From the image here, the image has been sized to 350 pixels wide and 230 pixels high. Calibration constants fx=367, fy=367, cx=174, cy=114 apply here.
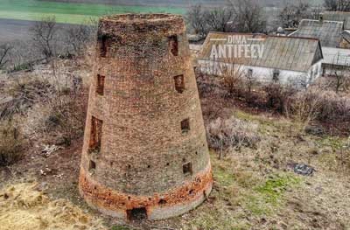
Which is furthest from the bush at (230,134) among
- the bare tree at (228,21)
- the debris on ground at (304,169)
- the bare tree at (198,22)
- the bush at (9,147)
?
the bare tree at (198,22)

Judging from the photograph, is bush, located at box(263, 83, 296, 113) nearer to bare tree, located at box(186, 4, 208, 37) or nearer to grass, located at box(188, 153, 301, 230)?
grass, located at box(188, 153, 301, 230)

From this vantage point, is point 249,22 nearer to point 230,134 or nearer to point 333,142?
point 333,142

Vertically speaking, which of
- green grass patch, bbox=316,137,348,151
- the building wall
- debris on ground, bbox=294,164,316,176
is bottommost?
debris on ground, bbox=294,164,316,176

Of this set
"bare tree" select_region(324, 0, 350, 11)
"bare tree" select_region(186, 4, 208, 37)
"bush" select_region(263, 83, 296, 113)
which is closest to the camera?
"bush" select_region(263, 83, 296, 113)

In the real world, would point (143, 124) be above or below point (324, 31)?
below

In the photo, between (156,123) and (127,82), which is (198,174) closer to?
(156,123)

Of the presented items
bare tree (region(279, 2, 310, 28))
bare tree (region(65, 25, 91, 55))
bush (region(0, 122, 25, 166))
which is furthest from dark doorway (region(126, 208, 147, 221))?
bare tree (region(279, 2, 310, 28))

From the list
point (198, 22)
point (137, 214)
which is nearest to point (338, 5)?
point (198, 22)
